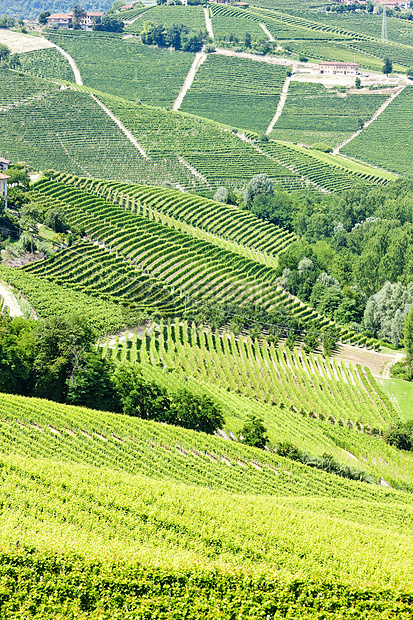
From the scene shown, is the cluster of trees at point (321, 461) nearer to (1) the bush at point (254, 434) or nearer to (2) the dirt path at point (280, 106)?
(1) the bush at point (254, 434)

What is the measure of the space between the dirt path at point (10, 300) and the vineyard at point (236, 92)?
93.7 metres

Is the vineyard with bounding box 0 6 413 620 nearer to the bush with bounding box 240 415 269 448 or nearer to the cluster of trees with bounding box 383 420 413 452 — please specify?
the bush with bounding box 240 415 269 448

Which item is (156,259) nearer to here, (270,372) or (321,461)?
(270,372)

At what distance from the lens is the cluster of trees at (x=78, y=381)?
4731 centimetres

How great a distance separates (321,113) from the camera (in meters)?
159

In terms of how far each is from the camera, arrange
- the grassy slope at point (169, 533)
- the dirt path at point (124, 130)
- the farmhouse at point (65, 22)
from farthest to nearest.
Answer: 1. the farmhouse at point (65, 22)
2. the dirt path at point (124, 130)
3. the grassy slope at point (169, 533)

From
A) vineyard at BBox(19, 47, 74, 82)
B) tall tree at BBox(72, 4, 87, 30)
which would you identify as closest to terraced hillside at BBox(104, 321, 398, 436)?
vineyard at BBox(19, 47, 74, 82)

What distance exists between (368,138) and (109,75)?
194ft

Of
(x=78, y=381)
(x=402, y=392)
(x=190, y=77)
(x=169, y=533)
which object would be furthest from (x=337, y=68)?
(x=169, y=533)

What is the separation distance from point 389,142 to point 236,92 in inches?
1498

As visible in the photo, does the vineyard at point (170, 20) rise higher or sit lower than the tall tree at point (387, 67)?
higher

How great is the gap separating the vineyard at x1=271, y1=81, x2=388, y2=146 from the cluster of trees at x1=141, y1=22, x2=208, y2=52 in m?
29.0

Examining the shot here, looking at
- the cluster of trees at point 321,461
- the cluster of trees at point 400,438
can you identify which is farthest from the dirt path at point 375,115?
the cluster of trees at point 321,461

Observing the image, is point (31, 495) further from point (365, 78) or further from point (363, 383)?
point (365, 78)
